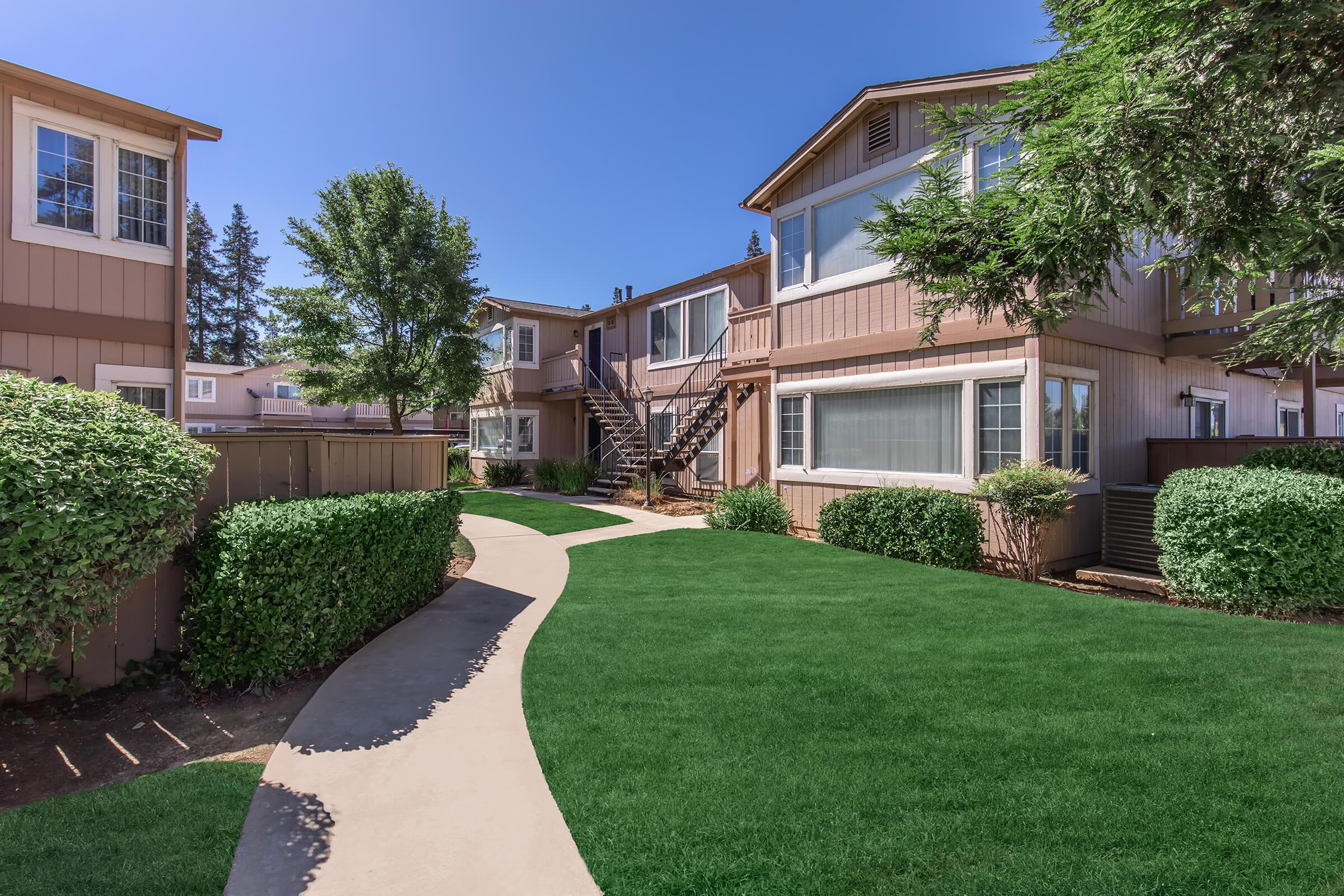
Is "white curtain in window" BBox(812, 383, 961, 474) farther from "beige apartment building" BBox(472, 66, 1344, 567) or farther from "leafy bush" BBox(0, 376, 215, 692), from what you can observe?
"leafy bush" BBox(0, 376, 215, 692)

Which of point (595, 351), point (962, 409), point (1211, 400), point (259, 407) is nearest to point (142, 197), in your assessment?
point (962, 409)

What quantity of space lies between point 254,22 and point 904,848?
1107 centimetres

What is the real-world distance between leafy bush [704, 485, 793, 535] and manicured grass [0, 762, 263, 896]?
28.2 feet

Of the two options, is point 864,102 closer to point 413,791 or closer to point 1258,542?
point 1258,542

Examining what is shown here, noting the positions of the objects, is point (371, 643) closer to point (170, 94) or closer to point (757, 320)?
point (170, 94)

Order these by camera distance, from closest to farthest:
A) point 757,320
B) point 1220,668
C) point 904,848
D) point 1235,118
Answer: point 904,848 < point 1235,118 < point 1220,668 < point 757,320

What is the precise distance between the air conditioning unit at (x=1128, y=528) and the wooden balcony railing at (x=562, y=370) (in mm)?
14243

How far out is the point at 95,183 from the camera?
293 inches

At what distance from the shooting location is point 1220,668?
4.65 m

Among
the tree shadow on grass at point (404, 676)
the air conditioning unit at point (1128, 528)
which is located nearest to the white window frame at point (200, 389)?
the tree shadow on grass at point (404, 676)

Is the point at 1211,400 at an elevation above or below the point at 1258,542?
above

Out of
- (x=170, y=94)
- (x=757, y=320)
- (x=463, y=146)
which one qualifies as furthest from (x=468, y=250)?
(x=170, y=94)

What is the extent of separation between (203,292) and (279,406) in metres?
16.8

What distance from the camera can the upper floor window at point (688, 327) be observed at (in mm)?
16375
